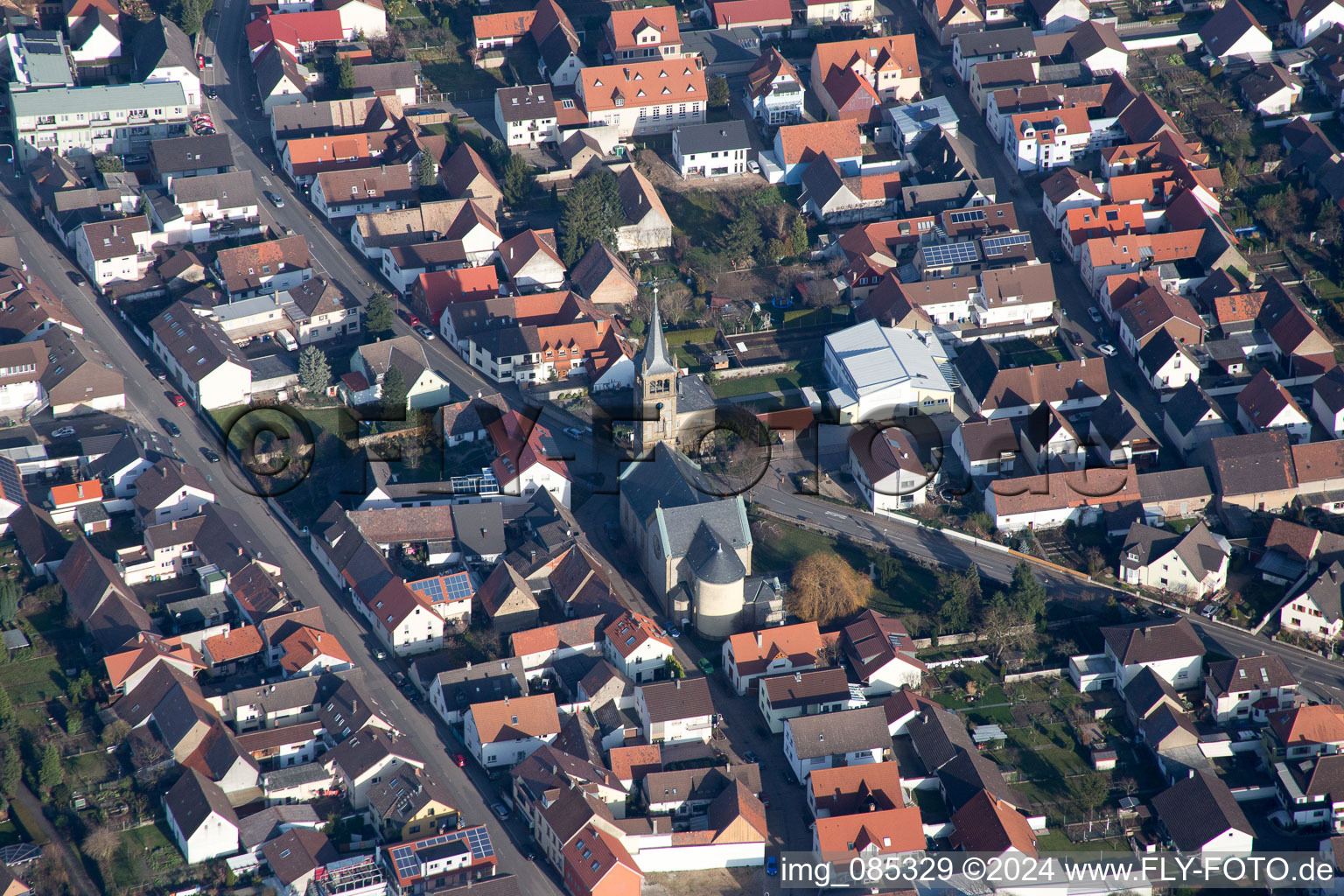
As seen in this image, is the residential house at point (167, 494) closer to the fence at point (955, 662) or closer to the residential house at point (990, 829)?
the fence at point (955, 662)

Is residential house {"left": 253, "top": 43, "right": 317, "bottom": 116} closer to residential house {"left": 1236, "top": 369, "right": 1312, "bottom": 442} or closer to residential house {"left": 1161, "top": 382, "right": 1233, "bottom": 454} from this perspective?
residential house {"left": 1161, "top": 382, "right": 1233, "bottom": 454}

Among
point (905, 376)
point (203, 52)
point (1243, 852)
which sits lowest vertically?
point (1243, 852)

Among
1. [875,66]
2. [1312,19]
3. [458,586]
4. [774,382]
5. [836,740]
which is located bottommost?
[836,740]

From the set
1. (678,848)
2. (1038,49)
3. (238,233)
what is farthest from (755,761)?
(1038,49)

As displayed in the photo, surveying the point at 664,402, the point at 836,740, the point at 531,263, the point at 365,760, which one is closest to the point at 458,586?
the point at 365,760

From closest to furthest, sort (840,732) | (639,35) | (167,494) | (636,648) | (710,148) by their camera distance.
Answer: (840,732) → (636,648) → (167,494) → (710,148) → (639,35)

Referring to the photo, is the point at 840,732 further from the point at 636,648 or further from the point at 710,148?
the point at 710,148

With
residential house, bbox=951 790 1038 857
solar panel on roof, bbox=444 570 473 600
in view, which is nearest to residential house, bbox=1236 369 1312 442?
residential house, bbox=951 790 1038 857

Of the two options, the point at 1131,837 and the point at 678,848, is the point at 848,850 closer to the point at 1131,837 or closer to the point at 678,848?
the point at 678,848
